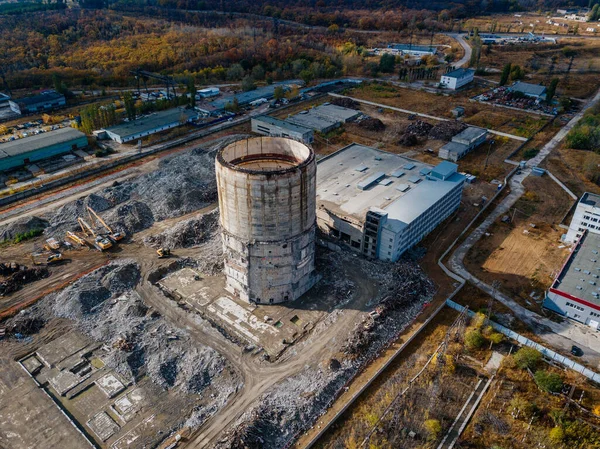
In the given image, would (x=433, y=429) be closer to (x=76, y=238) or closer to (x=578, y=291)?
(x=578, y=291)

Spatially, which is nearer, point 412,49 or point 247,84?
point 247,84

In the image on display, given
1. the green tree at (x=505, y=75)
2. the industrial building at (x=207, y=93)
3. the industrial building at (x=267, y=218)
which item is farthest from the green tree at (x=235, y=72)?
the industrial building at (x=267, y=218)

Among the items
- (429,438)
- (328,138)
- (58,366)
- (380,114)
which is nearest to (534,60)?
(380,114)

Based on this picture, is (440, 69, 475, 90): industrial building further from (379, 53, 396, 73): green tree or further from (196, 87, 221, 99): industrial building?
(196, 87, 221, 99): industrial building

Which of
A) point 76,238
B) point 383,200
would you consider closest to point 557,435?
point 383,200

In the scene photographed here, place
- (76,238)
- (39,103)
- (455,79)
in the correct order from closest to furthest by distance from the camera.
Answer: (76,238) < (39,103) < (455,79)

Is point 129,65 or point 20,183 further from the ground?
point 129,65

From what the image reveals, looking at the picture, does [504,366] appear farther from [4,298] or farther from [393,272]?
[4,298]
